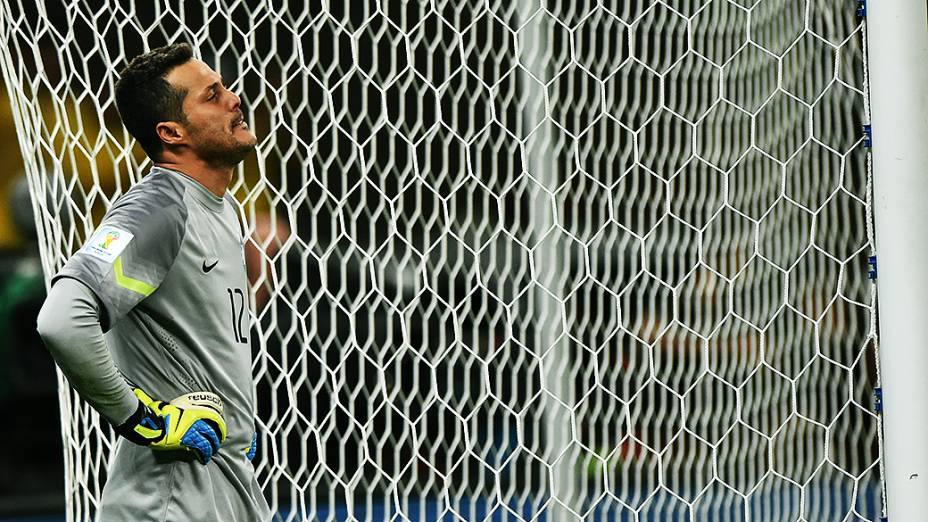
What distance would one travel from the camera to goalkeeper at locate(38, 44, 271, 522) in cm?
150

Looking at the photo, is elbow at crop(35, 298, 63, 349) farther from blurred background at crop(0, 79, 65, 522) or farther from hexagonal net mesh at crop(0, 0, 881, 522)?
blurred background at crop(0, 79, 65, 522)

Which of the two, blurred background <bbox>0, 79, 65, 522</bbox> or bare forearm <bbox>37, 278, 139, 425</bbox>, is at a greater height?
bare forearm <bbox>37, 278, 139, 425</bbox>

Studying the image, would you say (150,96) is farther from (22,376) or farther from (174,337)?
(22,376)

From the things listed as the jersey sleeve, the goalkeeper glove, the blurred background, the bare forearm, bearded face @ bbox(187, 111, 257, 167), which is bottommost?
the blurred background

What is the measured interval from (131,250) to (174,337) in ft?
0.44

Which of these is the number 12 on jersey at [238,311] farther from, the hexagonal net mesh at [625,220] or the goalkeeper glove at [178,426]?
the hexagonal net mesh at [625,220]

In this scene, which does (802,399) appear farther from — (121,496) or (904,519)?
(121,496)

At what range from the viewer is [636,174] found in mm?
3129

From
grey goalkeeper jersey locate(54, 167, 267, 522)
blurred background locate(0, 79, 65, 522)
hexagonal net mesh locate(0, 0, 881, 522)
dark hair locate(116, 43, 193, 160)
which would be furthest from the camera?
blurred background locate(0, 79, 65, 522)

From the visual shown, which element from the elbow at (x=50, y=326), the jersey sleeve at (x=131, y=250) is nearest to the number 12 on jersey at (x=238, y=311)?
the jersey sleeve at (x=131, y=250)

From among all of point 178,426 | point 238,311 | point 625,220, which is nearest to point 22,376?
point 625,220

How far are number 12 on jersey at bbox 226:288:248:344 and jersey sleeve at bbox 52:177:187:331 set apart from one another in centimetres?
13

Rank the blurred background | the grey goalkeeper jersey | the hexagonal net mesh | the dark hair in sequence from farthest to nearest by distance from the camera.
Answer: the blurred background < the hexagonal net mesh < the dark hair < the grey goalkeeper jersey

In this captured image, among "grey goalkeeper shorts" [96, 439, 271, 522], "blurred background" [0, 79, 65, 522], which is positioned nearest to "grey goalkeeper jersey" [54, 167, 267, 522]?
"grey goalkeeper shorts" [96, 439, 271, 522]
